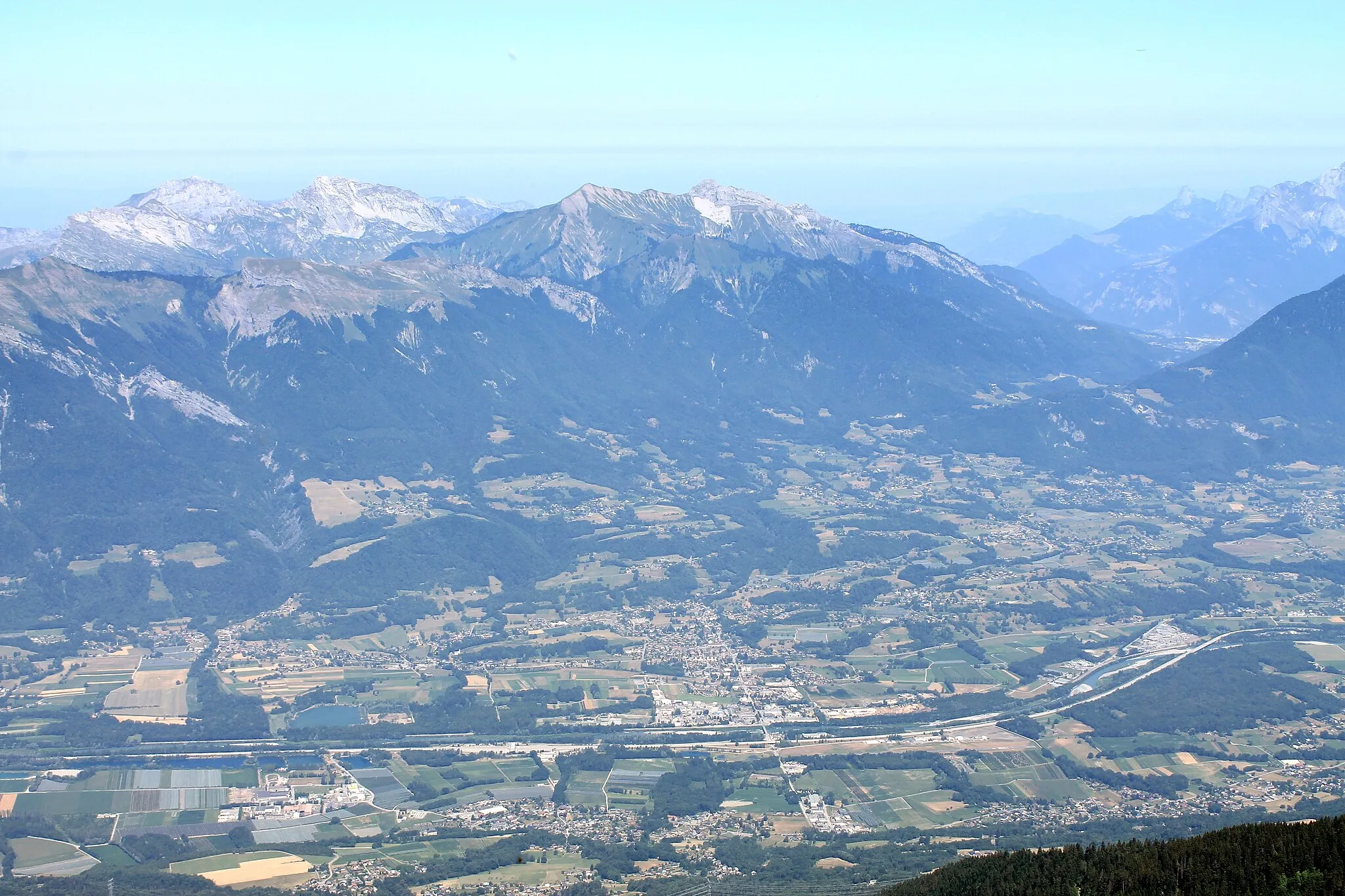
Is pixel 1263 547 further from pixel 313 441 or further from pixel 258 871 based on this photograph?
pixel 258 871

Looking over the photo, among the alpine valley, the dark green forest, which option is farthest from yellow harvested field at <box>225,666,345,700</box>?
the dark green forest

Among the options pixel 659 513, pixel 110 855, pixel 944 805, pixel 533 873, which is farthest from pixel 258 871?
pixel 659 513

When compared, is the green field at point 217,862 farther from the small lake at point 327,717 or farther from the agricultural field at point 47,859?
the small lake at point 327,717

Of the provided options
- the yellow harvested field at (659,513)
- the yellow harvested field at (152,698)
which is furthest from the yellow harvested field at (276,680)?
the yellow harvested field at (659,513)

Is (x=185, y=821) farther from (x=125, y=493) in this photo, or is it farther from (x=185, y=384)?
(x=185, y=384)

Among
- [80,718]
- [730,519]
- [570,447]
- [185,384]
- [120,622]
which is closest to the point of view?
[80,718]

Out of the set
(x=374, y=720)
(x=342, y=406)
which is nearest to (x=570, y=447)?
(x=342, y=406)
